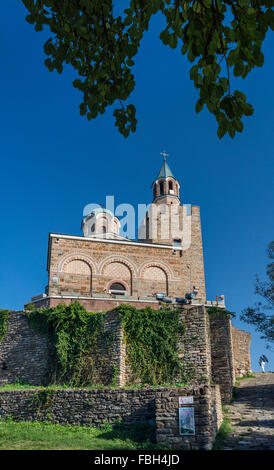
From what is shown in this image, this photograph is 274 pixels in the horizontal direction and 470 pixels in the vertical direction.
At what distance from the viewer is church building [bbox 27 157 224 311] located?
62.3ft

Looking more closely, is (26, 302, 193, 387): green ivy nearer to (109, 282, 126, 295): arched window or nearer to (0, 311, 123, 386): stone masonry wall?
(0, 311, 123, 386): stone masonry wall

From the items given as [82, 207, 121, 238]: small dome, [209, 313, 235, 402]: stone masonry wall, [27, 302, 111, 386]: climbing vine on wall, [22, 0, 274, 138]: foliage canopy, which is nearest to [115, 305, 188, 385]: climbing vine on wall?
[27, 302, 111, 386]: climbing vine on wall

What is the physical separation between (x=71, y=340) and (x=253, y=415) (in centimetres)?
678

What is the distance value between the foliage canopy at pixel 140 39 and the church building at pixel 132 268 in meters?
14.1

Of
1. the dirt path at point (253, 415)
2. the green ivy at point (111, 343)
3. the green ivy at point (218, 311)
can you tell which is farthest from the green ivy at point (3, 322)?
the dirt path at point (253, 415)

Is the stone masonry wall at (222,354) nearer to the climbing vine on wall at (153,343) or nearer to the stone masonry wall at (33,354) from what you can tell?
the climbing vine on wall at (153,343)

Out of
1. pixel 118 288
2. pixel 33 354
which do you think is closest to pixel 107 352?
pixel 33 354

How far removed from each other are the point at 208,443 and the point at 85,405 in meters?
4.14

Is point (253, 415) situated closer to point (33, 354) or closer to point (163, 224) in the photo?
point (33, 354)

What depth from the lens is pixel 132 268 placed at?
882 inches

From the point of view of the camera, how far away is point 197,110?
12.1ft

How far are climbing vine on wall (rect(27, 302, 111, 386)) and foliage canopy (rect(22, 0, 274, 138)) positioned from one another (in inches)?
477

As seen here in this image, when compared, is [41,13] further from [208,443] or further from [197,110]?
[208,443]
